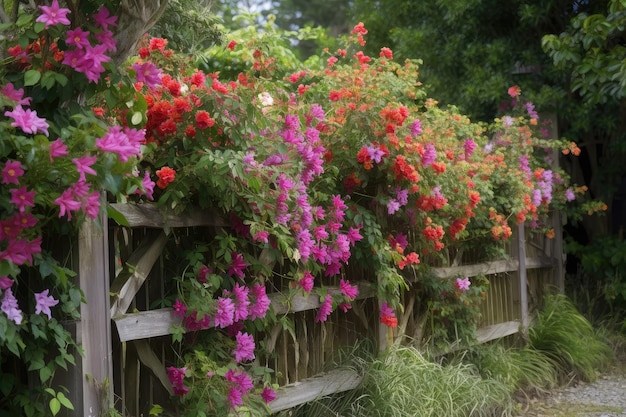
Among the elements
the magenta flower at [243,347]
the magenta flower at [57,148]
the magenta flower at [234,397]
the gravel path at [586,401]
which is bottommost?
the gravel path at [586,401]

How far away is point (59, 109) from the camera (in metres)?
3.04

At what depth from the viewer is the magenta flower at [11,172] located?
260cm

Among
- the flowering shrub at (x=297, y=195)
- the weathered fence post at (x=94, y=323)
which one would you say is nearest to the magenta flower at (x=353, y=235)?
the flowering shrub at (x=297, y=195)

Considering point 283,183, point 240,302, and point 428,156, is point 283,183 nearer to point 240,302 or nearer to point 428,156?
point 240,302

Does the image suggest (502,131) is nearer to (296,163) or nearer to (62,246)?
(296,163)

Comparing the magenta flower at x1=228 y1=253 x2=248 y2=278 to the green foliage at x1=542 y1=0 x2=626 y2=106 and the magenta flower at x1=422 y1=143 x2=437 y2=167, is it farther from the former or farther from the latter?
the green foliage at x1=542 y1=0 x2=626 y2=106

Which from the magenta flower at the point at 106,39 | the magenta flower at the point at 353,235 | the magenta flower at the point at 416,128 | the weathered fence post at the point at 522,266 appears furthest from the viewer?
the weathered fence post at the point at 522,266

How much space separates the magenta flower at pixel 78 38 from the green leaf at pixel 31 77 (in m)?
0.15

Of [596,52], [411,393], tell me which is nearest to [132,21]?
[411,393]

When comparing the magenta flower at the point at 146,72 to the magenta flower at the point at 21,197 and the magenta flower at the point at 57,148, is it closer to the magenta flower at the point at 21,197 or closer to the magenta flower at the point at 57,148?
the magenta flower at the point at 57,148

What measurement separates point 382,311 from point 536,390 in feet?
6.10

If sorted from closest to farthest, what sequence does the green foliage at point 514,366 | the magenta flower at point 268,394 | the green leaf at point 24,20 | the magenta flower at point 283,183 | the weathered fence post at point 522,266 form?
the green leaf at point 24,20 → the magenta flower at point 283,183 → the magenta flower at point 268,394 → the green foliage at point 514,366 → the weathered fence post at point 522,266

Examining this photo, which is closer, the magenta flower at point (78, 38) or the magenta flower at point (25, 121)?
the magenta flower at point (25, 121)

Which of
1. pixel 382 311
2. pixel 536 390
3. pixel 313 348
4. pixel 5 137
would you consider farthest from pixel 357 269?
pixel 5 137
